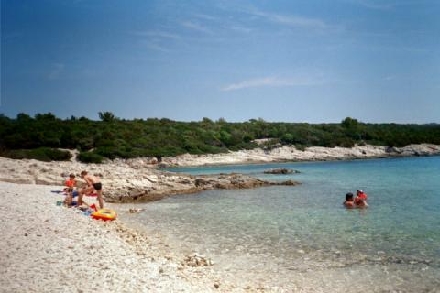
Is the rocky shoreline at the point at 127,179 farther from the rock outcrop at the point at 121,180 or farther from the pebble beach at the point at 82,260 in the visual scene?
the pebble beach at the point at 82,260

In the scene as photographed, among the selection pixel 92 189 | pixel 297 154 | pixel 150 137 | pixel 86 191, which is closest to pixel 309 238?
pixel 92 189

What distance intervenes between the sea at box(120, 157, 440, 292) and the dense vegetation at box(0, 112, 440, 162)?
33.5m

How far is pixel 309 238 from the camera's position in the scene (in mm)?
13344

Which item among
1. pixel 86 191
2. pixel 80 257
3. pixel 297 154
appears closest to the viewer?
pixel 80 257

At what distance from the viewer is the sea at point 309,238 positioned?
932 cm

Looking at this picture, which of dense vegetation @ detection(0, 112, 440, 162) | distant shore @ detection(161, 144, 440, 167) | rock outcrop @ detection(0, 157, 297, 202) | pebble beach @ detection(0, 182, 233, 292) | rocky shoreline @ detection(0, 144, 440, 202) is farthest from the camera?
distant shore @ detection(161, 144, 440, 167)

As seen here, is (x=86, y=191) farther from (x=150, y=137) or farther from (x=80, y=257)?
(x=150, y=137)

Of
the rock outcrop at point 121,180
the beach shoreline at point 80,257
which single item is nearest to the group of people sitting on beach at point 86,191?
the beach shoreline at point 80,257

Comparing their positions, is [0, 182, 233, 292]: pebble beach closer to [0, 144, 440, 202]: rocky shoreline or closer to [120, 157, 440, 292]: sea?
[120, 157, 440, 292]: sea

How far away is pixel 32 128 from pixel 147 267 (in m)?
61.0

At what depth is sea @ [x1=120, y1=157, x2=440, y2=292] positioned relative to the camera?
9320 millimetres

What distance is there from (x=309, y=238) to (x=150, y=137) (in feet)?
199

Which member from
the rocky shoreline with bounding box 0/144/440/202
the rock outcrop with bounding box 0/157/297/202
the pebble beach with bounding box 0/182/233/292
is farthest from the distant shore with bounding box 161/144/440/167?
the pebble beach with bounding box 0/182/233/292

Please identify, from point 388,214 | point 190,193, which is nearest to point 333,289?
point 388,214
